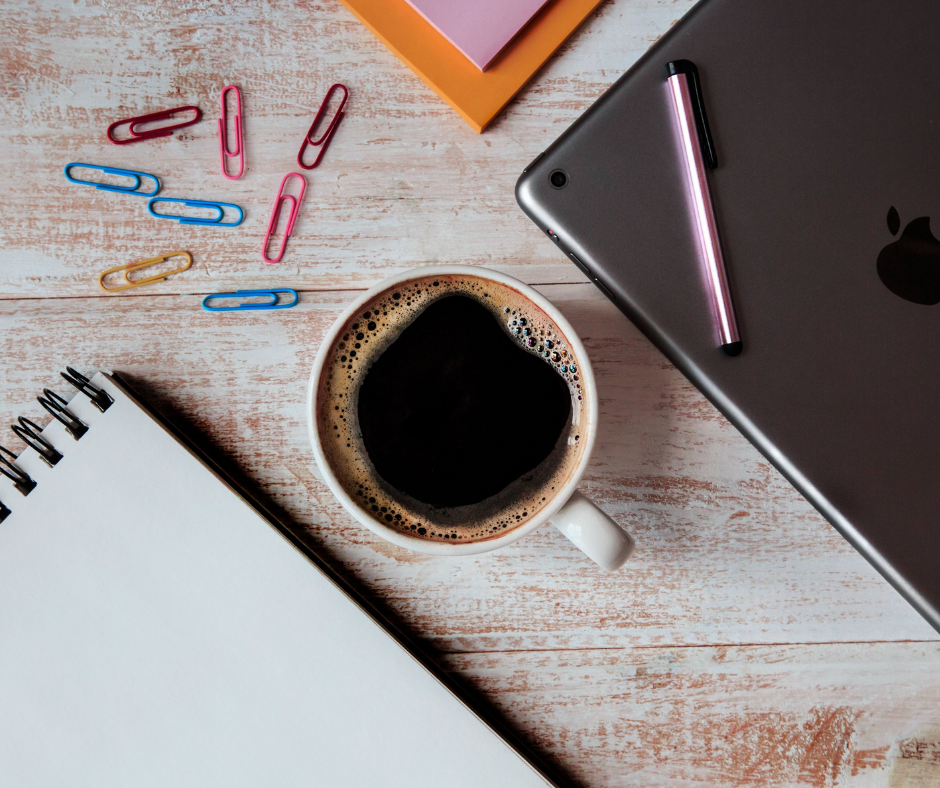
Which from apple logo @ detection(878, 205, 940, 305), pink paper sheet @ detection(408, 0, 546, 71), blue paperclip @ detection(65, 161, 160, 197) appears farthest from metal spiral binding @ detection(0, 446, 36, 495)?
apple logo @ detection(878, 205, 940, 305)

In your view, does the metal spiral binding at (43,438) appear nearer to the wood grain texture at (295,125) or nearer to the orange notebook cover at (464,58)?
the wood grain texture at (295,125)

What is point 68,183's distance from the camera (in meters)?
0.79

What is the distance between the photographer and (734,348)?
69cm

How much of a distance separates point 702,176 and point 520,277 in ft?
0.75

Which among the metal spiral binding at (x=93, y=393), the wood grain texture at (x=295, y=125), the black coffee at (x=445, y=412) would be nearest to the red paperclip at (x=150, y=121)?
the wood grain texture at (x=295, y=125)

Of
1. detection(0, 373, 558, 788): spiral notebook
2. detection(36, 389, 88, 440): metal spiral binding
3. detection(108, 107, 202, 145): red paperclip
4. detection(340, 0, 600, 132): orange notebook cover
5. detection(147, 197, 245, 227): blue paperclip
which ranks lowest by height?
detection(0, 373, 558, 788): spiral notebook

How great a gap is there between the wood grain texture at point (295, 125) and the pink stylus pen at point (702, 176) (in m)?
0.12

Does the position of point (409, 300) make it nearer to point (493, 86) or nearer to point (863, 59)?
point (493, 86)

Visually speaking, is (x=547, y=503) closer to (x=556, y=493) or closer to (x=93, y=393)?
Answer: (x=556, y=493)

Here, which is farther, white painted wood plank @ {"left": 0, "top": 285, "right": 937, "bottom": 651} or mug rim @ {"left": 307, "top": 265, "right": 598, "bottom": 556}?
white painted wood plank @ {"left": 0, "top": 285, "right": 937, "bottom": 651}

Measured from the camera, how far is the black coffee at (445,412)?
703mm

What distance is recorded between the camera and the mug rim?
0.64 meters

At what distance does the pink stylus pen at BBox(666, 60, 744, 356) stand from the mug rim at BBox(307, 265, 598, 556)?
17cm

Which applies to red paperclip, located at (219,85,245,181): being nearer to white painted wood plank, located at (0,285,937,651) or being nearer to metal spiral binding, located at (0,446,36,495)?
white painted wood plank, located at (0,285,937,651)
